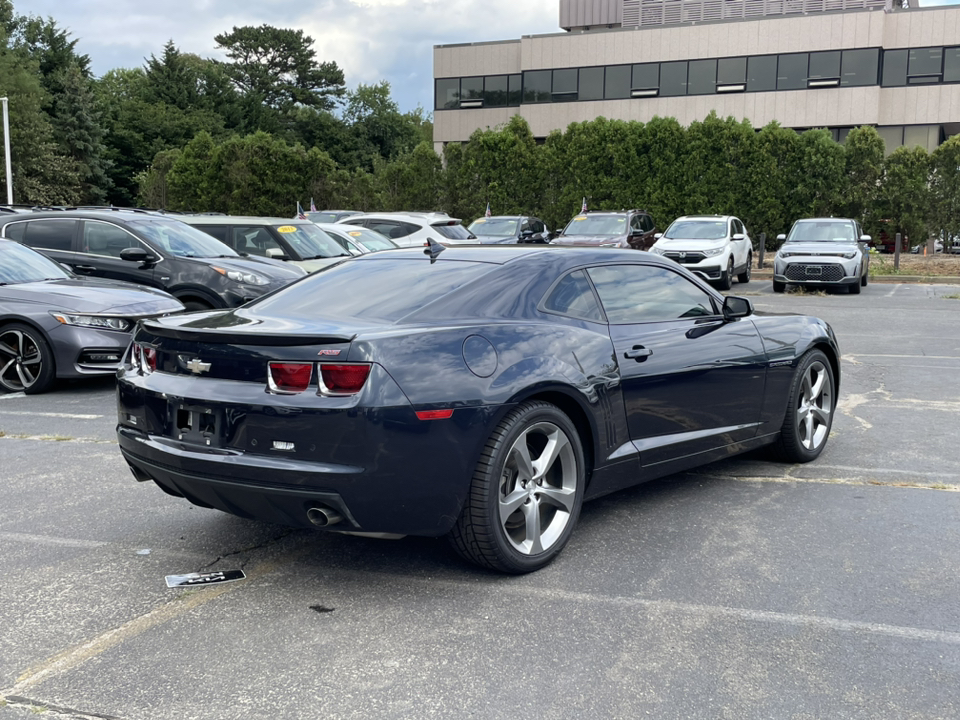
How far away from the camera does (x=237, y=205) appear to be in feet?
135

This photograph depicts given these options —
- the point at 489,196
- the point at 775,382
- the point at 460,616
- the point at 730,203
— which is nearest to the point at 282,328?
the point at 460,616

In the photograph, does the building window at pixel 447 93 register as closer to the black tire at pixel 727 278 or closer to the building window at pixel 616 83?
the building window at pixel 616 83

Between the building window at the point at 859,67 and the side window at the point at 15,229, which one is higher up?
the building window at the point at 859,67

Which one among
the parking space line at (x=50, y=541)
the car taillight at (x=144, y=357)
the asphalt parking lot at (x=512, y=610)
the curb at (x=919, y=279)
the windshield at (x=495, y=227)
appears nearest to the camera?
the asphalt parking lot at (x=512, y=610)

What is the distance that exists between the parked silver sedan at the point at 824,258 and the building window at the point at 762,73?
82.5 ft

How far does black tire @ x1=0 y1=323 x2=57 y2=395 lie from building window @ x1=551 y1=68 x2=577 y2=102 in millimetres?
42423

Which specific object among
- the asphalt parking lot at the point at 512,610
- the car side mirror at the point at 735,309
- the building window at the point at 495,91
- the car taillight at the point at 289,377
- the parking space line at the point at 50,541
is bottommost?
the parking space line at the point at 50,541

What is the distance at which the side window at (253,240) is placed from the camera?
47.5 feet

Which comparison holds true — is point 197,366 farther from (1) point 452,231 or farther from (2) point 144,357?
(1) point 452,231

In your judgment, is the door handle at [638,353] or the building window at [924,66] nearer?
the door handle at [638,353]

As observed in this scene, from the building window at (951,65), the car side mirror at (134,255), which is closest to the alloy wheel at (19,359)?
the car side mirror at (134,255)

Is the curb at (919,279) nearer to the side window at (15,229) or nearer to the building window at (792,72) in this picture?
the side window at (15,229)

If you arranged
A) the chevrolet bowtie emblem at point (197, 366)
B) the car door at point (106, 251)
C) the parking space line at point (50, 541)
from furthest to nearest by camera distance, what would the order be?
1. the car door at point (106, 251)
2. the parking space line at point (50, 541)
3. the chevrolet bowtie emblem at point (197, 366)

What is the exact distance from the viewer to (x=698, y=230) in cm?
2364
